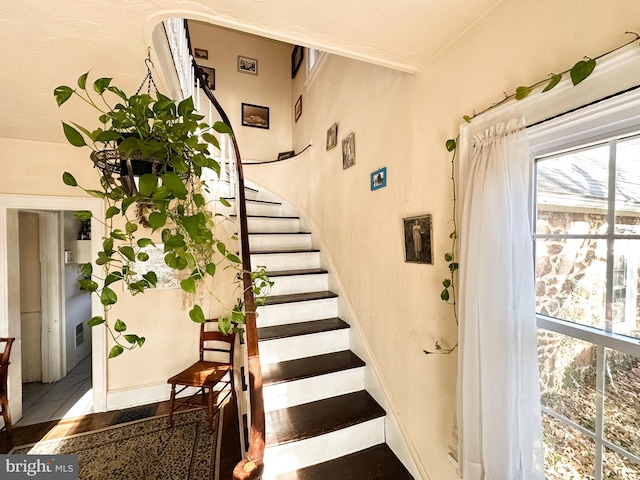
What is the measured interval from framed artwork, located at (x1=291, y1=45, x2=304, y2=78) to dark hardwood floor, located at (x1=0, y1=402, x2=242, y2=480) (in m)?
4.32

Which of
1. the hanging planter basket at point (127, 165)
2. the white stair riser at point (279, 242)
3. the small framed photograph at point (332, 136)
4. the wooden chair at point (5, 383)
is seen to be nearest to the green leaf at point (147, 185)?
the hanging planter basket at point (127, 165)

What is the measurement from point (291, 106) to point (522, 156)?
3.93 metres

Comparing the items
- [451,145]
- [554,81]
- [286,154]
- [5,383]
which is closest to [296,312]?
[451,145]

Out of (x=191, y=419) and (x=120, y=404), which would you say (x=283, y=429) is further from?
(x=120, y=404)

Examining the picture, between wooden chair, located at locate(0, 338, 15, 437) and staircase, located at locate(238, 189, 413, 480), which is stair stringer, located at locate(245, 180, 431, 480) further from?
wooden chair, located at locate(0, 338, 15, 437)

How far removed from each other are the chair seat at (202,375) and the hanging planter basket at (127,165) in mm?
1858

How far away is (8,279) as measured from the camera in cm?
227

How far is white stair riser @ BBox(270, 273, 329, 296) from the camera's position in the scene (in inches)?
90.2

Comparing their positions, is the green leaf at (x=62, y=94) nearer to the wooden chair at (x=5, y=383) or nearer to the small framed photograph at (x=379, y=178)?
the small framed photograph at (x=379, y=178)

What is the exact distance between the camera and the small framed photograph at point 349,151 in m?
2.08

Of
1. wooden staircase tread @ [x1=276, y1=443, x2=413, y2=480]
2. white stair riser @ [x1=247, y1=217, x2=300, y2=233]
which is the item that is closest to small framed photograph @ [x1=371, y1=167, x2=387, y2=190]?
white stair riser @ [x1=247, y1=217, x2=300, y2=233]

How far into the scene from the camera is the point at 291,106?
13.7ft

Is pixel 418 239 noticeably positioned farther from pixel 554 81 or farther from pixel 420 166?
pixel 554 81

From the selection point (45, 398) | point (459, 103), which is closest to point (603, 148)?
point (459, 103)
